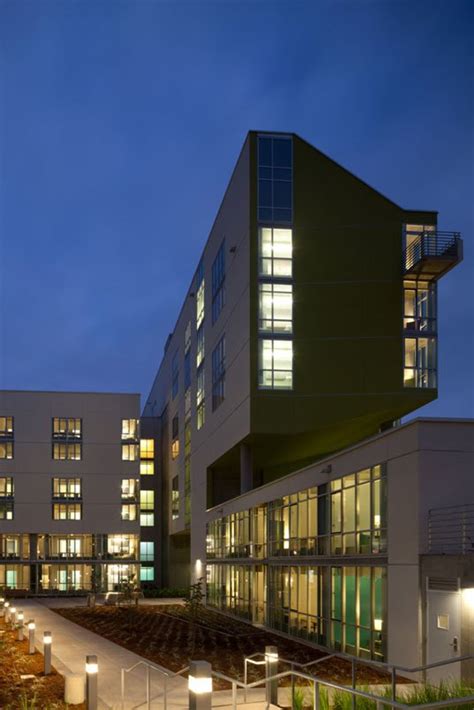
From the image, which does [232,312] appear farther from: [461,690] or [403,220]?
[461,690]

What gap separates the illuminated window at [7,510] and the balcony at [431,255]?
42.7 m

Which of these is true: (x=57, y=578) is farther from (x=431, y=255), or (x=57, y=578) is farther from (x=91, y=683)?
(x=91, y=683)

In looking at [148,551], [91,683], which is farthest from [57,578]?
[91,683]

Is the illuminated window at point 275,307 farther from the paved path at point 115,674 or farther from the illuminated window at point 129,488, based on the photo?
the illuminated window at point 129,488

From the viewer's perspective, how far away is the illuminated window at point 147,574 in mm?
84000

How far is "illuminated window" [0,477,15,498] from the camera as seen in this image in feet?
236

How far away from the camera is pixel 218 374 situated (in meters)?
50.1

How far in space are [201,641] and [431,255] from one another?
19.0 meters

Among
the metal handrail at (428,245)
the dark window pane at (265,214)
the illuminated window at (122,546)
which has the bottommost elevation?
the illuminated window at (122,546)

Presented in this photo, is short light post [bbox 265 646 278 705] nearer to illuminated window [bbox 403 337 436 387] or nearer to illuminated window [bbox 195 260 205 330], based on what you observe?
illuminated window [bbox 403 337 436 387]

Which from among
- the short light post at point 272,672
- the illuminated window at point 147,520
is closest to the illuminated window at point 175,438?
the illuminated window at point 147,520

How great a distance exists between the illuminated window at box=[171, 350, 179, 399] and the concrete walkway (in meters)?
35.9

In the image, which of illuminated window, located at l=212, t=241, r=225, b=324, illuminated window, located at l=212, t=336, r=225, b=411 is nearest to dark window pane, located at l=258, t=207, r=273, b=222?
illuminated window, located at l=212, t=241, r=225, b=324

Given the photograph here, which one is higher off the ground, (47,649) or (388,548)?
(388,548)
